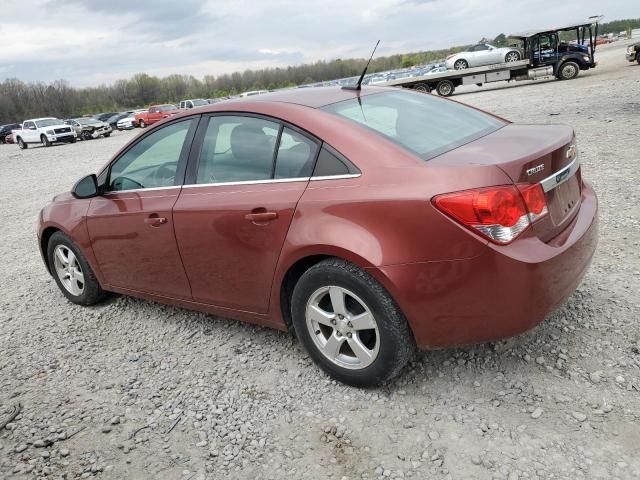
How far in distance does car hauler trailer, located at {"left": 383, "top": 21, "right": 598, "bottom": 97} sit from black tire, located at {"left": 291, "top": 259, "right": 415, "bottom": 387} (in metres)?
23.4

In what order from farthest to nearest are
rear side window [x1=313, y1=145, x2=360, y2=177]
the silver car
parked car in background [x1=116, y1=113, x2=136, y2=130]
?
parked car in background [x1=116, y1=113, x2=136, y2=130], the silver car, rear side window [x1=313, y1=145, x2=360, y2=177]

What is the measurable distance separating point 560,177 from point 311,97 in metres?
1.54

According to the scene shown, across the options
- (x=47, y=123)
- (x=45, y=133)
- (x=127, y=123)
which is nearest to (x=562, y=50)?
(x=45, y=133)

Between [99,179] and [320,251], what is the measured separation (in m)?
2.32

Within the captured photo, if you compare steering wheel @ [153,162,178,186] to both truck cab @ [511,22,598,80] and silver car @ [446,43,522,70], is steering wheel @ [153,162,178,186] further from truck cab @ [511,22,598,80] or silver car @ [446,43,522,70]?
silver car @ [446,43,522,70]

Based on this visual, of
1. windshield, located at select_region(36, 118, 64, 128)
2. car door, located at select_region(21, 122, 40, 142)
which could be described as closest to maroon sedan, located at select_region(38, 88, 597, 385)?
windshield, located at select_region(36, 118, 64, 128)

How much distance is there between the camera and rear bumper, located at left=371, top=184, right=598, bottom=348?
2.41 m

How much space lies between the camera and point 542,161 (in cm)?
263

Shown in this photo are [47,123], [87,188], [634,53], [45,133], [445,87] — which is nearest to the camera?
Answer: [87,188]

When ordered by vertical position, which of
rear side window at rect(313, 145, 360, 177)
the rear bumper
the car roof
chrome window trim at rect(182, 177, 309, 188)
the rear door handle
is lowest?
the rear bumper

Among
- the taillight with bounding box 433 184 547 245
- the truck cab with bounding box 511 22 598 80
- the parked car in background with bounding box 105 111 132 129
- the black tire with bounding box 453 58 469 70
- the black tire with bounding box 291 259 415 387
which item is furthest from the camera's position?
the parked car in background with bounding box 105 111 132 129

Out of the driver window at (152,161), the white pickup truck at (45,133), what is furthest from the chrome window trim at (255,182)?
the white pickup truck at (45,133)

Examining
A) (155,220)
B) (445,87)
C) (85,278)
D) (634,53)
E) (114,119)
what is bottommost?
(445,87)

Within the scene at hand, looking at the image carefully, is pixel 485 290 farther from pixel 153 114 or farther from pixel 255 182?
pixel 153 114
